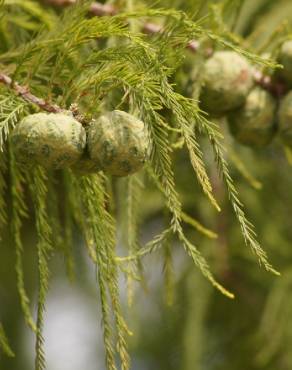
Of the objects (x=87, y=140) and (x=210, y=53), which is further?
(x=210, y=53)

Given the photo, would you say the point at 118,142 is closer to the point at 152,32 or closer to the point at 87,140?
the point at 87,140

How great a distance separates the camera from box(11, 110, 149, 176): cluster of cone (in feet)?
2.64

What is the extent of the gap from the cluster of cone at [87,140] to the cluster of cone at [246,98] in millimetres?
370

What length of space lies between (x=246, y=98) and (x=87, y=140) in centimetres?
42

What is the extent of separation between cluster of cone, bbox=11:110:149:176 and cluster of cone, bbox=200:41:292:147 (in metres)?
0.37

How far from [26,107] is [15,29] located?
1.22 ft

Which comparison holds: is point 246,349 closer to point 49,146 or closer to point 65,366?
point 65,366

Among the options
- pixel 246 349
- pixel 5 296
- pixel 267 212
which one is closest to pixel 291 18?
pixel 267 212

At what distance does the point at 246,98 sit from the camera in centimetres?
119

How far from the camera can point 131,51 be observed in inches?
32.7

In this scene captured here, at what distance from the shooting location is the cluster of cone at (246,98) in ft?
3.80

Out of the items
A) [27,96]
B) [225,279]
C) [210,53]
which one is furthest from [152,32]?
[225,279]

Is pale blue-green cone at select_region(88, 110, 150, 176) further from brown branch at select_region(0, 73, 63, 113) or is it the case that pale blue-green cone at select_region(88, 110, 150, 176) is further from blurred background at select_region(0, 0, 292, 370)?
blurred background at select_region(0, 0, 292, 370)

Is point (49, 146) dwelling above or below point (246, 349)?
above
